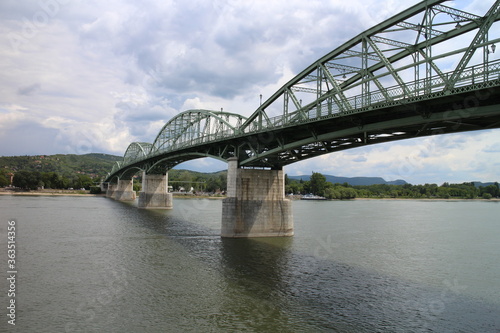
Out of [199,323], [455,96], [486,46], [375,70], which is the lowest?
[199,323]

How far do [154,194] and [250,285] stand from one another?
62.8 m

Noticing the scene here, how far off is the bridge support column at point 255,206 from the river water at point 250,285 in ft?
5.88

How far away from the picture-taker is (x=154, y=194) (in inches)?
3093

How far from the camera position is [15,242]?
30141mm

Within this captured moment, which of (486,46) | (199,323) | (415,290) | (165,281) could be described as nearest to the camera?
(199,323)

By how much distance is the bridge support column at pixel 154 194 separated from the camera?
253ft

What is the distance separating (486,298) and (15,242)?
3332 centimetres

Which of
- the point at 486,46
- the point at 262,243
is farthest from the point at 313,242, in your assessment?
the point at 486,46

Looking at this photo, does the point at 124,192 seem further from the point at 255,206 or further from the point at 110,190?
the point at 255,206

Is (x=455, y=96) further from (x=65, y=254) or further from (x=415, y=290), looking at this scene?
(x=65, y=254)
